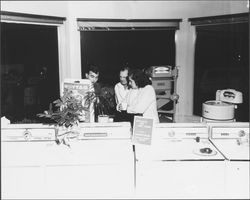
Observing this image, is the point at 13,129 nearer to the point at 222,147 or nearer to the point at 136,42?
the point at 222,147

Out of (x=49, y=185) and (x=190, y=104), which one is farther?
(x=190, y=104)

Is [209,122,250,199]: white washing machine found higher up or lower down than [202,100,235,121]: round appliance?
lower down

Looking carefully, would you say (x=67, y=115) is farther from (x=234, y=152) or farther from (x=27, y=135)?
(x=234, y=152)

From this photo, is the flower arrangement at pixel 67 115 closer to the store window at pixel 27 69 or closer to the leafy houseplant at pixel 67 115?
the leafy houseplant at pixel 67 115

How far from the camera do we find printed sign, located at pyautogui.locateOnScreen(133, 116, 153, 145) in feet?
11.3

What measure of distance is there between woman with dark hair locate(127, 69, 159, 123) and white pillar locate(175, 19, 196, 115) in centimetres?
190

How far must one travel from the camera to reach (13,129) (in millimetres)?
3600

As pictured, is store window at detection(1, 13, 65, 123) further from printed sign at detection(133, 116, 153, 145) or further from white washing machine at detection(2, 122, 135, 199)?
printed sign at detection(133, 116, 153, 145)

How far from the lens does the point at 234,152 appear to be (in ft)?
10.7

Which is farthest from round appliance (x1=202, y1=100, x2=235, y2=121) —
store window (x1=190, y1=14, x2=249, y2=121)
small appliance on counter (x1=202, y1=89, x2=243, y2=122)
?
store window (x1=190, y1=14, x2=249, y2=121)

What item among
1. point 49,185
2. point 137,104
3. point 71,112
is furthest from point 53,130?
point 137,104

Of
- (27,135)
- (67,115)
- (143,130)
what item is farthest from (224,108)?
(27,135)

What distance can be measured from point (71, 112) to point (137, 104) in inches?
35.5

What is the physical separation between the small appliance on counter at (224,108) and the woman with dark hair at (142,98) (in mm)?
813
